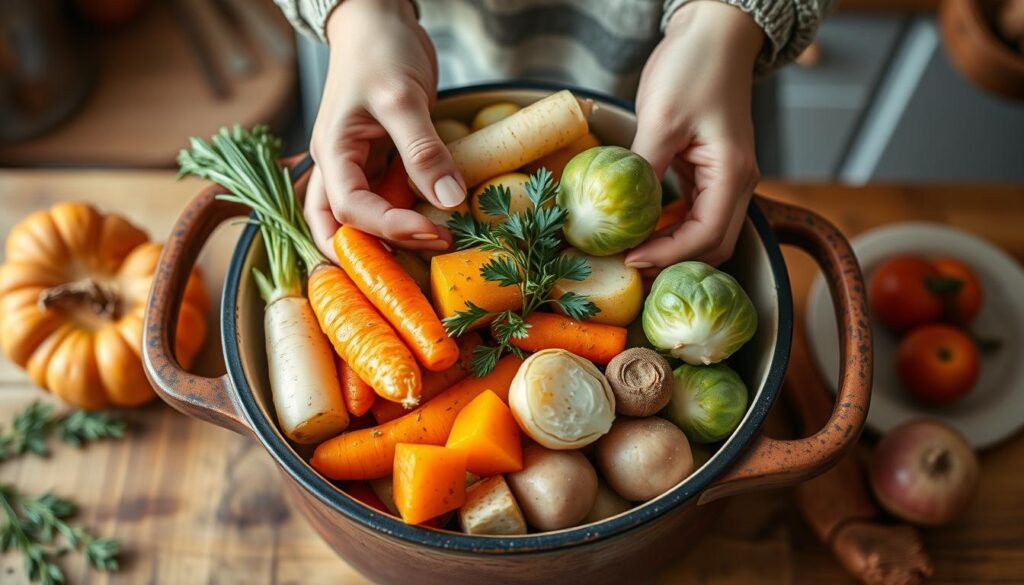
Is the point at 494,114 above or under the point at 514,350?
above

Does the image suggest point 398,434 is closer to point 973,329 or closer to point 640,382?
point 640,382

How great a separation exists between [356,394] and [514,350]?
0.70 feet

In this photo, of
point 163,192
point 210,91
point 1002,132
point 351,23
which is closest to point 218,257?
point 163,192

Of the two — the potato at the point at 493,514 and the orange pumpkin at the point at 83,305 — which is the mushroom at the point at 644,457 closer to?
the potato at the point at 493,514

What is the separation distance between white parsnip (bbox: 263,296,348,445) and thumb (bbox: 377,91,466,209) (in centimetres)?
23

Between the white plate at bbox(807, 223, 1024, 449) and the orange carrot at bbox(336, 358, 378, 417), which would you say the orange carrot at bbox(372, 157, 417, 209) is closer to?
the orange carrot at bbox(336, 358, 378, 417)

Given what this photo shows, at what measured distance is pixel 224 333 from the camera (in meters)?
0.96

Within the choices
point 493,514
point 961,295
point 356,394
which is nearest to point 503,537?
point 493,514

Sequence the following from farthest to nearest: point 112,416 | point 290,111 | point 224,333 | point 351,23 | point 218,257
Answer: point 290,111, point 218,257, point 112,416, point 351,23, point 224,333

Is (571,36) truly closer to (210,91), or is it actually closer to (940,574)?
(940,574)

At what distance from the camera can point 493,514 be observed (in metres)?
0.89

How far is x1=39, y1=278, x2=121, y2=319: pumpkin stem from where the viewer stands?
1309mm

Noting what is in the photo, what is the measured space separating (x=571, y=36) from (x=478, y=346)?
685mm

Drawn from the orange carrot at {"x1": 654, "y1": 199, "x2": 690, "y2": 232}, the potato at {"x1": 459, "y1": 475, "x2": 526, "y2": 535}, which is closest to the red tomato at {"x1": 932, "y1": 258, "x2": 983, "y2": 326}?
the orange carrot at {"x1": 654, "y1": 199, "x2": 690, "y2": 232}
